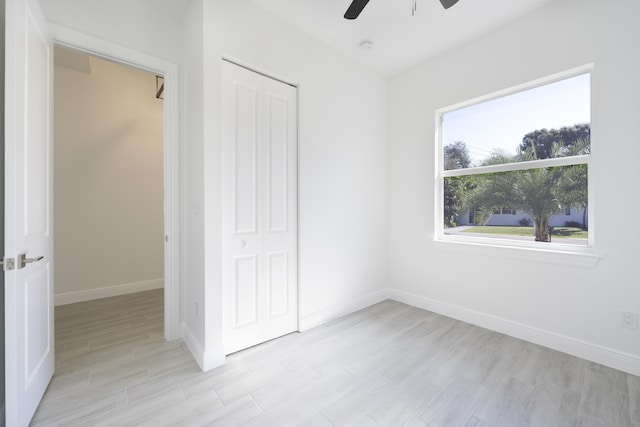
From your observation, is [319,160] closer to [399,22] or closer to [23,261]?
[399,22]

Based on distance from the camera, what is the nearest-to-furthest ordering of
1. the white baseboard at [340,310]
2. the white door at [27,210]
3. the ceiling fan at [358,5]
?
1. the white door at [27,210]
2. the ceiling fan at [358,5]
3. the white baseboard at [340,310]

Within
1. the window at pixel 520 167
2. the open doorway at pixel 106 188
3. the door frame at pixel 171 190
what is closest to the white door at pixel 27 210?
the door frame at pixel 171 190

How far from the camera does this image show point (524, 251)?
243 cm

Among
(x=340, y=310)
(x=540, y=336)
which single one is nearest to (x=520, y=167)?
(x=540, y=336)

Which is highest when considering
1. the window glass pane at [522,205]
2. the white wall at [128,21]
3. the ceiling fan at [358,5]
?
the white wall at [128,21]

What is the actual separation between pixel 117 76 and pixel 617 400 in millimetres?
5779

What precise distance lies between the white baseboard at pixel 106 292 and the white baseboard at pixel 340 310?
8.42ft

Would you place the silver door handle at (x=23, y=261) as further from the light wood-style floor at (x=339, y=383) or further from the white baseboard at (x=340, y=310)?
the white baseboard at (x=340, y=310)

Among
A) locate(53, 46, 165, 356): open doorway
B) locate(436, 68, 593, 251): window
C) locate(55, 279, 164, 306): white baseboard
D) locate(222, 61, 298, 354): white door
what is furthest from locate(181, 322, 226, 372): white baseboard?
locate(436, 68, 593, 251): window

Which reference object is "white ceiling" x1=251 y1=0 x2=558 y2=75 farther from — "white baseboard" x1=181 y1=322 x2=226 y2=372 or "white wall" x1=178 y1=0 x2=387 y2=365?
"white baseboard" x1=181 y1=322 x2=226 y2=372

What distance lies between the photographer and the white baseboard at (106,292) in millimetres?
3230

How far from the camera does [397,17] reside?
2410mm

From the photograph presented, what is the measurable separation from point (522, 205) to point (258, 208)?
2489 millimetres

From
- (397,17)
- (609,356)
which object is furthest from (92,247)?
(609,356)
